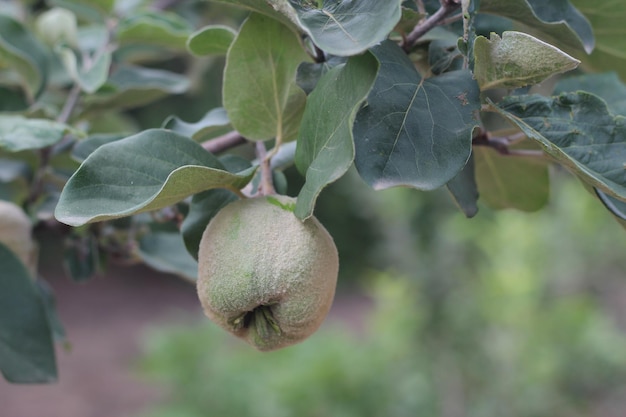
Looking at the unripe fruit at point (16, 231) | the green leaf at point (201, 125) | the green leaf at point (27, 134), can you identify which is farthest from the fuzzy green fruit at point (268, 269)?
the unripe fruit at point (16, 231)

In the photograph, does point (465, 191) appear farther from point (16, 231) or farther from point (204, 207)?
point (16, 231)

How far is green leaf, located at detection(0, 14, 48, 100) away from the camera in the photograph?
824 millimetres

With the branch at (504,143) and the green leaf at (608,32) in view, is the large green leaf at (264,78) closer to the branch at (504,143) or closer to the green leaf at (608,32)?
the branch at (504,143)

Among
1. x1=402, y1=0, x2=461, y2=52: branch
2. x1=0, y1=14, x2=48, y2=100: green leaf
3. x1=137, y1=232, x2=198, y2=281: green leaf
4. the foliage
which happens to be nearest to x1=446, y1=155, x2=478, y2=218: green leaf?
the foliage

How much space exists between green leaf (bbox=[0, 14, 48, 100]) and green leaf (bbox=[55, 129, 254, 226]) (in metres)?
0.45

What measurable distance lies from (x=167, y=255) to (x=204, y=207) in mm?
306

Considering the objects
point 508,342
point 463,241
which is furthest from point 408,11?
point 463,241

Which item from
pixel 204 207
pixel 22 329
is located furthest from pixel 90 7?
→ pixel 204 207

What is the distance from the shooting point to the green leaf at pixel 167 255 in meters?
0.75

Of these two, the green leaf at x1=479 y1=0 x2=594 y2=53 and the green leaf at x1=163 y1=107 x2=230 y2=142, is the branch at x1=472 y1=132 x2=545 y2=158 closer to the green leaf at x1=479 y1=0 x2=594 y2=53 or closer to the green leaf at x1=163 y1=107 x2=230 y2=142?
the green leaf at x1=479 y1=0 x2=594 y2=53

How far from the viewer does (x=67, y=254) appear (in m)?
0.83

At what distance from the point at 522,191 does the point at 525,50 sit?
302 millimetres

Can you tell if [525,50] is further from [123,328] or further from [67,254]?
[123,328]

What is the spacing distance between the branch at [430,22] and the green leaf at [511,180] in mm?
172
